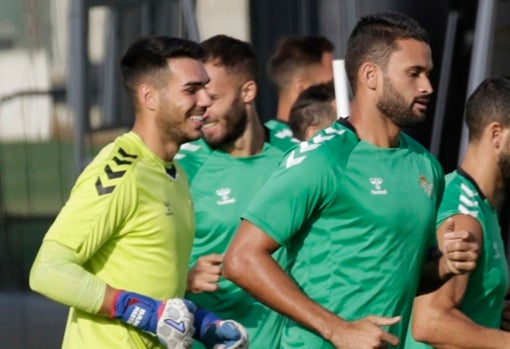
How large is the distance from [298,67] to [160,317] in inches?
151

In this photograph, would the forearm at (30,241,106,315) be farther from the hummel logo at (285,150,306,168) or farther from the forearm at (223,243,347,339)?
the hummel logo at (285,150,306,168)

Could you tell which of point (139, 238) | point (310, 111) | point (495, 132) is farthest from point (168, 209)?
point (310, 111)

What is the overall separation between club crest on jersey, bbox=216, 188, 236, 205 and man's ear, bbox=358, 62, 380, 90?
156 centimetres

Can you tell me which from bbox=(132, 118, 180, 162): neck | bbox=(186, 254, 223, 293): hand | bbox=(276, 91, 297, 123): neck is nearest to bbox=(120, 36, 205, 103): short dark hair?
bbox=(132, 118, 180, 162): neck

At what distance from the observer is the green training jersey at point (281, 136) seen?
8508 mm

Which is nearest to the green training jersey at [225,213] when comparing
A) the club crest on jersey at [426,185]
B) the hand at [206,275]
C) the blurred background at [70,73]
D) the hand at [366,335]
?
the hand at [206,275]

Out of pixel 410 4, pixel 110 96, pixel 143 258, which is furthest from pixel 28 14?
pixel 143 258

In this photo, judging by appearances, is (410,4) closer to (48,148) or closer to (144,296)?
(48,148)

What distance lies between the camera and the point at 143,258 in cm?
659

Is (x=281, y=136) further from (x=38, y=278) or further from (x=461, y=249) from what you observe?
(x=38, y=278)

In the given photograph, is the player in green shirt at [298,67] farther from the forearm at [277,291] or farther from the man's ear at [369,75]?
the forearm at [277,291]

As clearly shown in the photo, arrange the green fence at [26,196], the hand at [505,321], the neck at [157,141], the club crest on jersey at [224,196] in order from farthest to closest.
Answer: the green fence at [26,196], the club crest on jersey at [224,196], the hand at [505,321], the neck at [157,141]

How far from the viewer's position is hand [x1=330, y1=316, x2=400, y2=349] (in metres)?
6.04

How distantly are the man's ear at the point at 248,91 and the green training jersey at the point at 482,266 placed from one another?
1.39m
